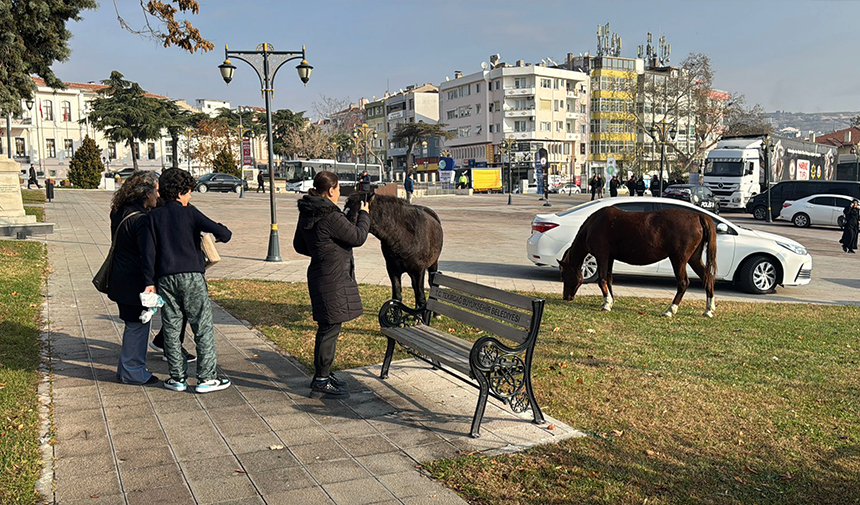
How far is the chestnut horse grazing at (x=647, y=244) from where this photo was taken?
9.56m

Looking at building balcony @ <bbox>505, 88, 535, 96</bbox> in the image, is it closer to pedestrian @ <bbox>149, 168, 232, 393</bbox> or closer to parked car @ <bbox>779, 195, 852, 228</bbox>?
parked car @ <bbox>779, 195, 852, 228</bbox>

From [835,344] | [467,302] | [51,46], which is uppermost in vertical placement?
[51,46]

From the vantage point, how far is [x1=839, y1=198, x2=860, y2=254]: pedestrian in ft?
61.6

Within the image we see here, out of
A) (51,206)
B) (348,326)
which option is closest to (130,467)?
(348,326)

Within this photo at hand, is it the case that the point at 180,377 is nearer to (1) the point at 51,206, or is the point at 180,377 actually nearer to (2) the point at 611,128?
(1) the point at 51,206

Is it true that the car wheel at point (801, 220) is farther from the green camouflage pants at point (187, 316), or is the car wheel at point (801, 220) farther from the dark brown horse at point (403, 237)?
the green camouflage pants at point (187, 316)

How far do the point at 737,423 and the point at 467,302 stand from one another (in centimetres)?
220

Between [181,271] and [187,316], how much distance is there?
43 centimetres

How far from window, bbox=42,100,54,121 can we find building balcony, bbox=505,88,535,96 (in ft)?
187

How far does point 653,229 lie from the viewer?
9672 millimetres

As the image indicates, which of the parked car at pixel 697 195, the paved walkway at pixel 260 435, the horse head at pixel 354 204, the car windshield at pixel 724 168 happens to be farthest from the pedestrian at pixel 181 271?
the car windshield at pixel 724 168

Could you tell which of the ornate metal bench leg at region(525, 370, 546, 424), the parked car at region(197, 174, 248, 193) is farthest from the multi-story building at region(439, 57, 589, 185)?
the ornate metal bench leg at region(525, 370, 546, 424)

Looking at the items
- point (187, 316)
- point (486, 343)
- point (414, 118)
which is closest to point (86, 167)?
point (187, 316)

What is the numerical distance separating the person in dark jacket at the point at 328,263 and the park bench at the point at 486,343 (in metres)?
0.64
